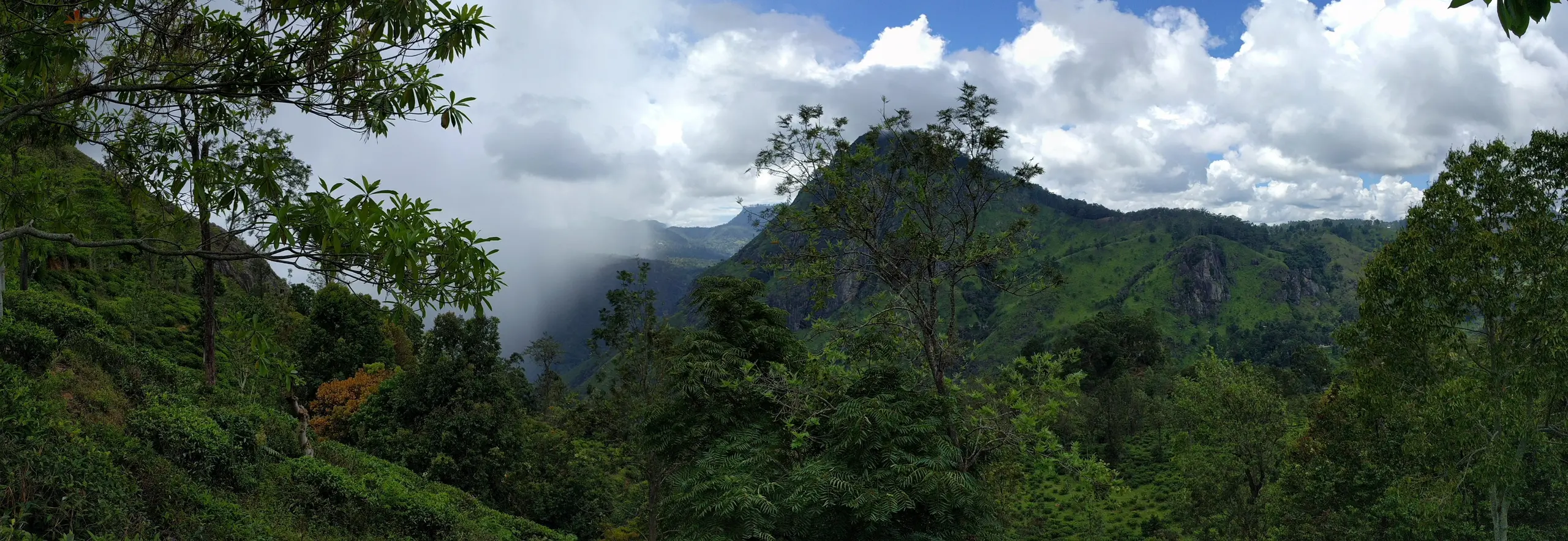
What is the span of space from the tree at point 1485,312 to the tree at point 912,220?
7327 mm

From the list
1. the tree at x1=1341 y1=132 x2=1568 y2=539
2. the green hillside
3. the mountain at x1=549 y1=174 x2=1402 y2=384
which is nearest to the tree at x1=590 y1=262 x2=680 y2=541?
the tree at x1=1341 y1=132 x2=1568 y2=539

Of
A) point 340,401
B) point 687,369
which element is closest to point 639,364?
point 340,401

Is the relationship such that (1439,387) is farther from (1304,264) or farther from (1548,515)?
(1304,264)

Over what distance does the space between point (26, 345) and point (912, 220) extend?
13800mm

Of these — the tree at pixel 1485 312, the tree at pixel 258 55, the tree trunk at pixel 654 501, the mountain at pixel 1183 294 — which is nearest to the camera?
the tree at pixel 258 55

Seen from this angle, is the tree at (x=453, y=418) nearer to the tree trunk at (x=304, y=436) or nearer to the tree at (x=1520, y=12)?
the tree trunk at (x=304, y=436)

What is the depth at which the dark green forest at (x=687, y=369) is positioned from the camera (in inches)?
194

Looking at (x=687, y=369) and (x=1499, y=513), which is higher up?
(x=687, y=369)

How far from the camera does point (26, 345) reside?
410 inches

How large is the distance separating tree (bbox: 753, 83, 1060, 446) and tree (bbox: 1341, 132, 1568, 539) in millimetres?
7327

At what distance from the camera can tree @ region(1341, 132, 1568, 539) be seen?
11.9m

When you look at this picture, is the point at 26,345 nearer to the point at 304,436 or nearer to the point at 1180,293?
the point at 304,436

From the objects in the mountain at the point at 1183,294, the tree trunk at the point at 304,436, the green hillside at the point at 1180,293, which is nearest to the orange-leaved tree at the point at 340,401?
the tree trunk at the point at 304,436

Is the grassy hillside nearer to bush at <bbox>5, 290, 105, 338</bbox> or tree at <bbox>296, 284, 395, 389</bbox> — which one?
bush at <bbox>5, 290, 105, 338</bbox>
